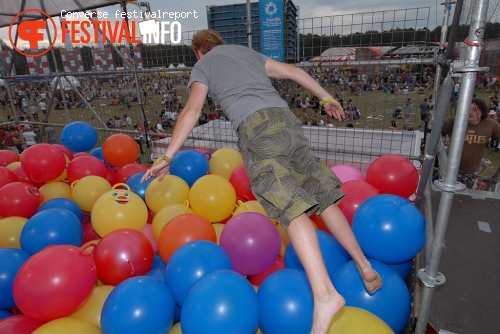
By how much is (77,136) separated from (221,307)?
4431mm

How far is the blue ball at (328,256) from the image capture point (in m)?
2.27

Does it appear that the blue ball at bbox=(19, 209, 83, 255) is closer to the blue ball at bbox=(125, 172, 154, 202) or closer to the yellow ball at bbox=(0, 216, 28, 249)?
the yellow ball at bbox=(0, 216, 28, 249)

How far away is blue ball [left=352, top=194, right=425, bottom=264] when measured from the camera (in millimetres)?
2135

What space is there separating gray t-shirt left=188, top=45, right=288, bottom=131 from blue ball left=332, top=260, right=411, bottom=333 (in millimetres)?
1161

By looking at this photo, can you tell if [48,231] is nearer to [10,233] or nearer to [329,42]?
[10,233]

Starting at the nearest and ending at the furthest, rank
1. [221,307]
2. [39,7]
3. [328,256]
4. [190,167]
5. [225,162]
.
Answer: [221,307] < [328,256] < [190,167] < [225,162] < [39,7]

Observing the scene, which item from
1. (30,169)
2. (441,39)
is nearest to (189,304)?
(30,169)

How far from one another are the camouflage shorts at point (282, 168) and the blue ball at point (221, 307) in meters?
0.47

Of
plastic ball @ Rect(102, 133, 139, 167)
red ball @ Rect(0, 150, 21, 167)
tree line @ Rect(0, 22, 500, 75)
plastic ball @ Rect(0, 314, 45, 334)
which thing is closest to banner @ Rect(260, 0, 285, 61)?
tree line @ Rect(0, 22, 500, 75)

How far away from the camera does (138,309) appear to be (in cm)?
186

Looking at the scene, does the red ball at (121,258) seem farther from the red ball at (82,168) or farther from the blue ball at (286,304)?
the red ball at (82,168)

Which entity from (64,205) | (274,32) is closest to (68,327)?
(64,205)

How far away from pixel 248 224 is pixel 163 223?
3.18 ft

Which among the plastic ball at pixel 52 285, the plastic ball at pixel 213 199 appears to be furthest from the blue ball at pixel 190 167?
the plastic ball at pixel 52 285
